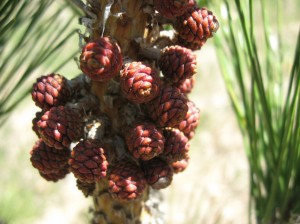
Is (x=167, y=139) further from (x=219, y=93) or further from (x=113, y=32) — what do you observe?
(x=219, y=93)

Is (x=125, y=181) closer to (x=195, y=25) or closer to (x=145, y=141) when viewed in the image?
(x=145, y=141)

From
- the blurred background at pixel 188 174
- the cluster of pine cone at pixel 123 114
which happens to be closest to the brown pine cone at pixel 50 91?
the cluster of pine cone at pixel 123 114

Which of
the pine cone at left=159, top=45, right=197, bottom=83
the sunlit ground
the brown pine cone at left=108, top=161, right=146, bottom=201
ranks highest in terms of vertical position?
the sunlit ground

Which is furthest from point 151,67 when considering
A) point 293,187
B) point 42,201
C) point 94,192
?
point 42,201

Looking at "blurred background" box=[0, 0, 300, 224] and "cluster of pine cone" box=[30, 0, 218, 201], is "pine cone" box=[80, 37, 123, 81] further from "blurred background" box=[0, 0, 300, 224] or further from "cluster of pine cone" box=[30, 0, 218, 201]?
"blurred background" box=[0, 0, 300, 224]

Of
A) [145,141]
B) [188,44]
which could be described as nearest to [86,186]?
[145,141]

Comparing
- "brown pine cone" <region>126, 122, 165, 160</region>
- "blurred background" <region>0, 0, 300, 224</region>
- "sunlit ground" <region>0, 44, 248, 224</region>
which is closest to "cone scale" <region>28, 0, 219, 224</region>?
"brown pine cone" <region>126, 122, 165, 160</region>
